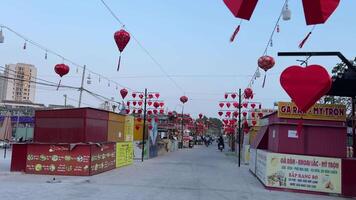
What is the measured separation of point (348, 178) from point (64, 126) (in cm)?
1111

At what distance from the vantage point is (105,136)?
20172 mm

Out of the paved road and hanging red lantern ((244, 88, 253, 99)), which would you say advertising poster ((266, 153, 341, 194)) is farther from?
hanging red lantern ((244, 88, 253, 99))

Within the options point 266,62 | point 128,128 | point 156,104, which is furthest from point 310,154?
point 156,104

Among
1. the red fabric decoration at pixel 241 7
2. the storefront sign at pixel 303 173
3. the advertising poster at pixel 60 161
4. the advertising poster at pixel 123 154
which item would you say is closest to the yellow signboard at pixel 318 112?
the storefront sign at pixel 303 173

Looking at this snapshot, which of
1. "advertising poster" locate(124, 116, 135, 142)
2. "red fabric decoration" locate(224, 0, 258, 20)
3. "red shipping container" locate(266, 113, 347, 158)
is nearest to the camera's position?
"red fabric decoration" locate(224, 0, 258, 20)

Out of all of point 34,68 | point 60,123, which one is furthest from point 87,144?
point 34,68

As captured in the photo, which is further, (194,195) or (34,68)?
(34,68)

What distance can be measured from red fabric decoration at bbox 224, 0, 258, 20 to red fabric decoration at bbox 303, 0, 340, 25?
2.30 ft

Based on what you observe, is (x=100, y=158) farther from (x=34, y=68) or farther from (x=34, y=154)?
(x=34, y=68)

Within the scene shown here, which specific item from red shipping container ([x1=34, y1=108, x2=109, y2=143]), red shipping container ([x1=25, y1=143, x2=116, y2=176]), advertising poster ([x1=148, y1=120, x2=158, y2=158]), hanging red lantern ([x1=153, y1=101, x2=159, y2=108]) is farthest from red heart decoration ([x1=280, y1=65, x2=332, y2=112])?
hanging red lantern ([x1=153, y1=101, x2=159, y2=108])

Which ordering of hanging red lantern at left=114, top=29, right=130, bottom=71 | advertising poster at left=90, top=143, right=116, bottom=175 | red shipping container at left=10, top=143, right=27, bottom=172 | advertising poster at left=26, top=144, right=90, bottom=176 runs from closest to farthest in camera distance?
hanging red lantern at left=114, top=29, right=130, bottom=71
advertising poster at left=26, top=144, right=90, bottom=176
red shipping container at left=10, top=143, right=27, bottom=172
advertising poster at left=90, top=143, right=116, bottom=175

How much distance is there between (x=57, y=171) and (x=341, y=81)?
11.3 m

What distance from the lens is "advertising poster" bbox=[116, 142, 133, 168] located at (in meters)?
21.8

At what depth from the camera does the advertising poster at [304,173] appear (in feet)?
46.2
